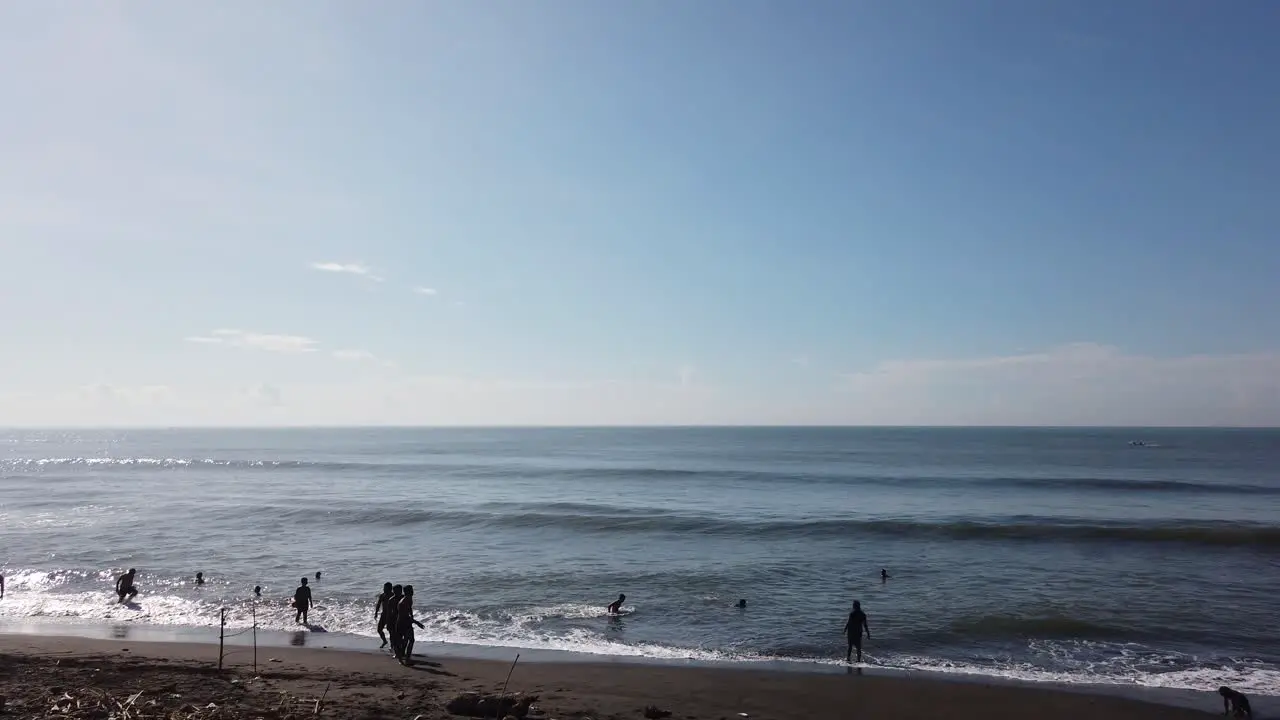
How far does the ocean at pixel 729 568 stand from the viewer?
1686cm

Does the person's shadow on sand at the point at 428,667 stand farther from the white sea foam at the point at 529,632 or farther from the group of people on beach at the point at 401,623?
the white sea foam at the point at 529,632

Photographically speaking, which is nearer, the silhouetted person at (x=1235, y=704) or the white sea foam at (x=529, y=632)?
the silhouetted person at (x=1235, y=704)

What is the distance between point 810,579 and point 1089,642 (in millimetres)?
8316

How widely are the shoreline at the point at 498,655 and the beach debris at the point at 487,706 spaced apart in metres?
3.48

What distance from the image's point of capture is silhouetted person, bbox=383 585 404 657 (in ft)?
49.0

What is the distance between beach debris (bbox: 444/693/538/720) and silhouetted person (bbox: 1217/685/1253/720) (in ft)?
39.4

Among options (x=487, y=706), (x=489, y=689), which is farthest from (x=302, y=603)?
(x=487, y=706)

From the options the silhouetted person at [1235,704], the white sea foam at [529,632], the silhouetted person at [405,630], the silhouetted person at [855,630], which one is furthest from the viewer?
the silhouetted person at [855,630]

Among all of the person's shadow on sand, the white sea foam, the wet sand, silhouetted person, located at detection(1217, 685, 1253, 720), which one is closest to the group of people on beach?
the person's shadow on sand

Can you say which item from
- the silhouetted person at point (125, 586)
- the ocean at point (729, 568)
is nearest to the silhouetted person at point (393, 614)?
the ocean at point (729, 568)

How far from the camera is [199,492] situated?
2080 inches

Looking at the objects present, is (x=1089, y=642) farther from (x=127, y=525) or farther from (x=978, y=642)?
(x=127, y=525)

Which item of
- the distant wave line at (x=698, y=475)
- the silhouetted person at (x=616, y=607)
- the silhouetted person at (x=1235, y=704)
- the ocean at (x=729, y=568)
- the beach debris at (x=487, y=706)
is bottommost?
the distant wave line at (x=698, y=475)

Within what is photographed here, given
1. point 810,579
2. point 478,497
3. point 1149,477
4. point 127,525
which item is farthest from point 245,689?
point 1149,477
